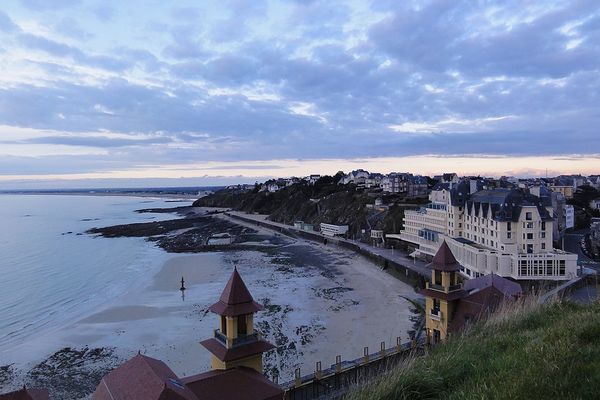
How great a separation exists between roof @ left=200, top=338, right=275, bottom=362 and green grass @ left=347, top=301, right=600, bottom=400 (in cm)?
830

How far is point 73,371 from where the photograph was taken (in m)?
21.7

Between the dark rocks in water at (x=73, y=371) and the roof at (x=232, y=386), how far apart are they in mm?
10615

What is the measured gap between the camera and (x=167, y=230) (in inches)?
3410

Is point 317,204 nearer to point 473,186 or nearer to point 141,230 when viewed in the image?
point 141,230

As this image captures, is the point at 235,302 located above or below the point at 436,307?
above

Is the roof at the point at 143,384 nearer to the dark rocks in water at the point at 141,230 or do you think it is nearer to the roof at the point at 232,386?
the roof at the point at 232,386

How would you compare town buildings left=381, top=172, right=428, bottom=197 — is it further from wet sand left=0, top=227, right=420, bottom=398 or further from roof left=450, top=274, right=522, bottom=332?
roof left=450, top=274, right=522, bottom=332

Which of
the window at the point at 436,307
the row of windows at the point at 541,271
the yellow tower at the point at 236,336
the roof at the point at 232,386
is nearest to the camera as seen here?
the roof at the point at 232,386

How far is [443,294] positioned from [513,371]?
1499 centimetres

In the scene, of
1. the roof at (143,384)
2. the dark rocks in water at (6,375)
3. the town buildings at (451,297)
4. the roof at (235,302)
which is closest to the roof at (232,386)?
the roof at (143,384)

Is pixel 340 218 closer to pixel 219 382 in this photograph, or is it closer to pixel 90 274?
pixel 90 274

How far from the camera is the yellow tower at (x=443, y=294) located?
64.1ft

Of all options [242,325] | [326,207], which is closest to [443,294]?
[242,325]

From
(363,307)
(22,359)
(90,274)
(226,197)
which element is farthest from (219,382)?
(226,197)
